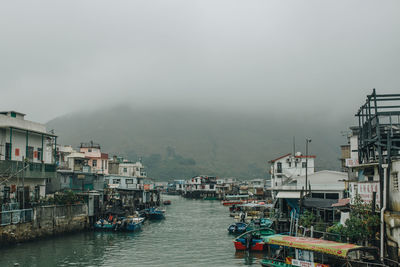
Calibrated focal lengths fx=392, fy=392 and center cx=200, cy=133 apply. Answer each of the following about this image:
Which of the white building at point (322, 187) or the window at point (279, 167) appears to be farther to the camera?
the window at point (279, 167)

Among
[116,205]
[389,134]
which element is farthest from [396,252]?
[116,205]

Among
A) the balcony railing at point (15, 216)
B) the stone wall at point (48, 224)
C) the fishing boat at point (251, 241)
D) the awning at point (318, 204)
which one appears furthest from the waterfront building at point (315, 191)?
the balcony railing at point (15, 216)

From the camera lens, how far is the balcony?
41287mm

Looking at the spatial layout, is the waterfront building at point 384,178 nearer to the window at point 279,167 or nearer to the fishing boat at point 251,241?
the fishing boat at point 251,241

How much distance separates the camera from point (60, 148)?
79938 mm

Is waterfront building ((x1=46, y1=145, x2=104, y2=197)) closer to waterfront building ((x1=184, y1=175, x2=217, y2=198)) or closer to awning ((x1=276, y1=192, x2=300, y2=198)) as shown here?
awning ((x1=276, y1=192, x2=300, y2=198))

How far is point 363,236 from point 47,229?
33.2 m

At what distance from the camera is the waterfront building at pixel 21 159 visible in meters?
42.5

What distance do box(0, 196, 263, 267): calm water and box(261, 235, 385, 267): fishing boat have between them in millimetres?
5538

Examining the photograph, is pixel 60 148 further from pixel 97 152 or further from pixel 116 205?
pixel 116 205

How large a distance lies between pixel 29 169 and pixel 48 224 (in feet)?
22.1

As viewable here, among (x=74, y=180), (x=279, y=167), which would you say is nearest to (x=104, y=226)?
(x=74, y=180)

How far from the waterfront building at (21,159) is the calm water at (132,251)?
270 inches

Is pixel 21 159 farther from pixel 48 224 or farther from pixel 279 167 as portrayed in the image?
pixel 279 167
